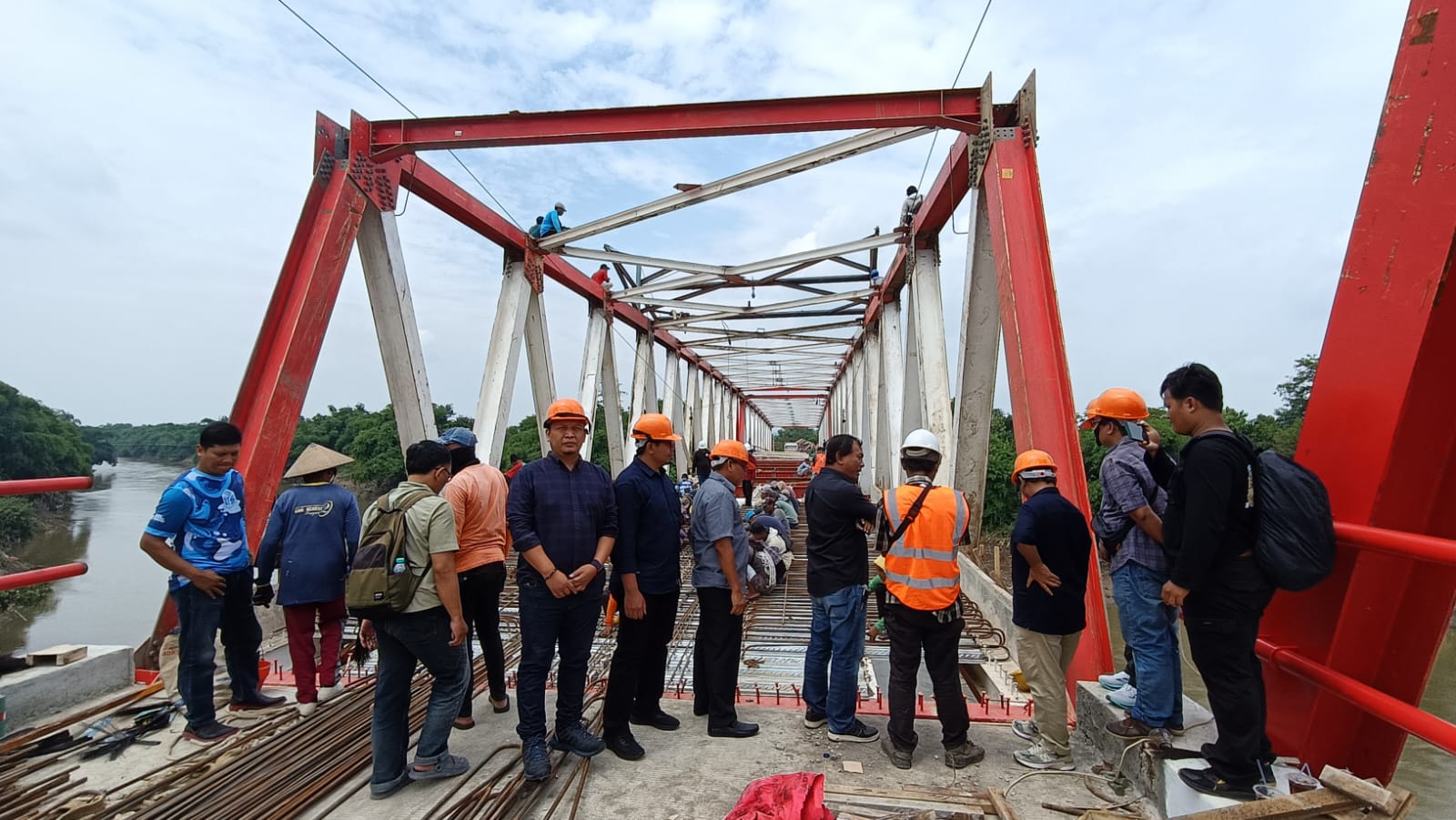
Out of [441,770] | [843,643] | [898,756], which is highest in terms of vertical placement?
[843,643]

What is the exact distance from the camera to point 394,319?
742 cm

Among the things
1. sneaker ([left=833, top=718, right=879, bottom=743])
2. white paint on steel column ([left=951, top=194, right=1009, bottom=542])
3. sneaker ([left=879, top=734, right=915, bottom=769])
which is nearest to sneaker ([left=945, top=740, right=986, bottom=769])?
sneaker ([left=879, top=734, right=915, bottom=769])

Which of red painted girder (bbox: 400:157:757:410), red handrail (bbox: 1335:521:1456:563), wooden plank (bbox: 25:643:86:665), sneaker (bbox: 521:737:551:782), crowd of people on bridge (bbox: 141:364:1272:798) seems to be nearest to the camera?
red handrail (bbox: 1335:521:1456:563)

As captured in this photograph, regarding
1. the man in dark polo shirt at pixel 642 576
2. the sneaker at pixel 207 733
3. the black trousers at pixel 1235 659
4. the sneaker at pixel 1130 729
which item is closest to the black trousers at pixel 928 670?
the sneaker at pixel 1130 729

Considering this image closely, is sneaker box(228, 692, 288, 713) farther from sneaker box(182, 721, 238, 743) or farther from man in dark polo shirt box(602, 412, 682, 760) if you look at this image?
man in dark polo shirt box(602, 412, 682, 760)

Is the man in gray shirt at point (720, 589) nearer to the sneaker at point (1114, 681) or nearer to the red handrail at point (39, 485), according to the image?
the sneaker at point (1114, 681)

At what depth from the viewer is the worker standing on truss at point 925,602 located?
3.64m

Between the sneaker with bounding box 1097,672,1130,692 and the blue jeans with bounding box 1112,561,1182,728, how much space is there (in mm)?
405

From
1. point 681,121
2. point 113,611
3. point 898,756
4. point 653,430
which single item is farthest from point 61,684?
point 113,611

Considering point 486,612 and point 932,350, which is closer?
point 486,612

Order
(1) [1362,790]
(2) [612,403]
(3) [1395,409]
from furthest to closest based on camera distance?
(2) [612,403] → (3) [1395,409] → (1) [1362,790]

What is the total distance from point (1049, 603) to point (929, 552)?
65cm

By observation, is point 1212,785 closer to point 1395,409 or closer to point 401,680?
point 1395,409

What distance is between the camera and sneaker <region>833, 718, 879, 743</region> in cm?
393
